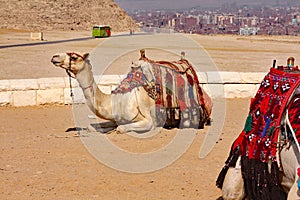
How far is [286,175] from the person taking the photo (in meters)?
4.06

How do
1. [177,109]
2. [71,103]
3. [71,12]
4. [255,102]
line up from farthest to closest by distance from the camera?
[71,12], [71,103], [177,109], [255,102]

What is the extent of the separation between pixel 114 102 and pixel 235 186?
342 centimetres

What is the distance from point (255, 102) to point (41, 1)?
90.8 m

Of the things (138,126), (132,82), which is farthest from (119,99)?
(138,126)

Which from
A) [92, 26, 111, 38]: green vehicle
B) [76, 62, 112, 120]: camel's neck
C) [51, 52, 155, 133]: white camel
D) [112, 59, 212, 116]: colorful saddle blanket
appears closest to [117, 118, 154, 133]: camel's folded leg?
[51, 52, 155, 133]: white camel

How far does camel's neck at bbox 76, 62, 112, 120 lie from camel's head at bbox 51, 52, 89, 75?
95 millimetres

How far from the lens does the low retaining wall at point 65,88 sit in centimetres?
1012

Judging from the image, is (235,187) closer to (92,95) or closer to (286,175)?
(286,175)

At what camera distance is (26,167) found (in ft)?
20.6

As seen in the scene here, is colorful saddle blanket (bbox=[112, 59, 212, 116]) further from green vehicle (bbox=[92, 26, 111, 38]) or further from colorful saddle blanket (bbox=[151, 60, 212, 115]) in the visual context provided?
green vehicle (bbox=[92, 26, 111, 38])

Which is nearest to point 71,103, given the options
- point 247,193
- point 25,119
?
point 25,119

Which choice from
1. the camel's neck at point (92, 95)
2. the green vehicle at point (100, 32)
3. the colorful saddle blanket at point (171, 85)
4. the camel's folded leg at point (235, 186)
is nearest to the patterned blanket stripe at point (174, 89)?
the colorful saddle blanket at point (171, 85)

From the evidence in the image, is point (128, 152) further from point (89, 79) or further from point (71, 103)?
point (71, 103)

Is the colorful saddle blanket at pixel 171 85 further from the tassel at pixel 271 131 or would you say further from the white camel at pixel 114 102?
the tassel at pixel 271 131
